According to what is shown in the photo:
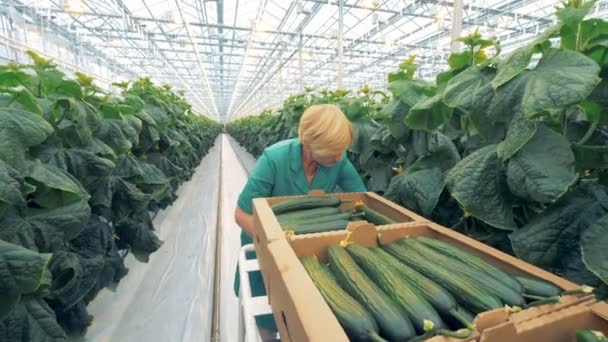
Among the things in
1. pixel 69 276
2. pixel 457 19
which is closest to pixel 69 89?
pixel 69 276

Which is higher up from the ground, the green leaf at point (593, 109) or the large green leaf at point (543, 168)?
the green leaf at point (593, 109)

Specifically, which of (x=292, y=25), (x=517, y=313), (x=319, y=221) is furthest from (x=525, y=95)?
(x=292, y=25)

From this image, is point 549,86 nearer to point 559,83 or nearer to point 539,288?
point 559,83

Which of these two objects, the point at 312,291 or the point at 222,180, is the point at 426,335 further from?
the point at 222,180

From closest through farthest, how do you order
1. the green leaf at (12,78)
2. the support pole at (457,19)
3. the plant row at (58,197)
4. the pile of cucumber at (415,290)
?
the pile of cucumber at (415,290), the plant row at (58,197), the green leaf at (12,78), the support pole at (457,19)

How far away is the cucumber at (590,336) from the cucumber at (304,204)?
3.66ft

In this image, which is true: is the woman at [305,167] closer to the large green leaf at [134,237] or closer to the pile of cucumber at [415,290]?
the pile of cucumber at [415,290]

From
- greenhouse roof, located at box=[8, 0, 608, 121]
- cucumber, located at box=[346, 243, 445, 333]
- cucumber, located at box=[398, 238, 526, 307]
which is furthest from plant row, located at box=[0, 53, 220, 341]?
greenhouse roof, located at box=[8, 0, 608, 121]

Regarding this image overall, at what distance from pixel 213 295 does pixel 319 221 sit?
2164 millimetres

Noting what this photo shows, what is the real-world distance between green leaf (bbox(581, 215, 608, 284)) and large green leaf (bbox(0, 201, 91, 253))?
1.95 meters

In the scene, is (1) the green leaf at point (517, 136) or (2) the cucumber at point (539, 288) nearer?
(2) the cucumber at point (539, 288)

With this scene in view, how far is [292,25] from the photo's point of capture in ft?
46.9

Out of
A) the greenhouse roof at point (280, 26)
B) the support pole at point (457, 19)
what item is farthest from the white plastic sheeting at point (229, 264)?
the greenhouse roof at point (280, 26)

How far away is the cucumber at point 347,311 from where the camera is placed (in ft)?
2.87
